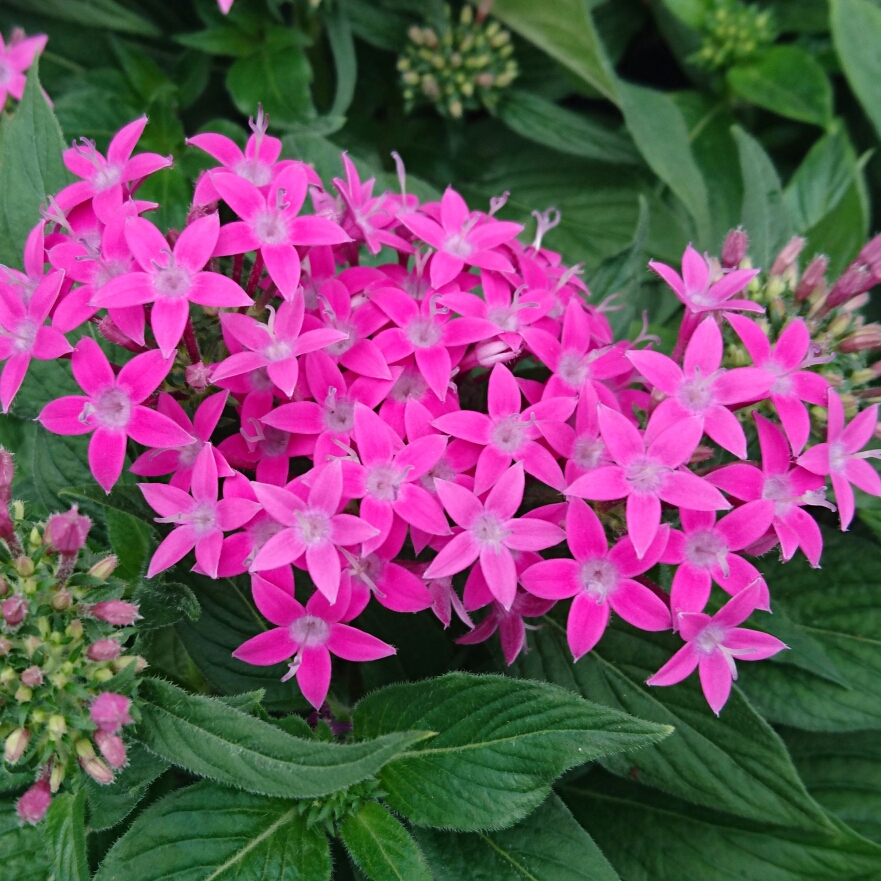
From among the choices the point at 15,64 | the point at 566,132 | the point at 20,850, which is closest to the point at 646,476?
the point at 20,850

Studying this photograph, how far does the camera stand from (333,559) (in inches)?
26.6

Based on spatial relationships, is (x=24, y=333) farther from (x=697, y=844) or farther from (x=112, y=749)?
(x=697, y=844)

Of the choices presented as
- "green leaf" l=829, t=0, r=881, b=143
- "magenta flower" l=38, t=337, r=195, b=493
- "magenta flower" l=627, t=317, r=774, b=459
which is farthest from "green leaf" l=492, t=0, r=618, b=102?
"magenta flower" l=38, t=337, r=195, b=493

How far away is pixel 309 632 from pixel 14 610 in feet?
0.81

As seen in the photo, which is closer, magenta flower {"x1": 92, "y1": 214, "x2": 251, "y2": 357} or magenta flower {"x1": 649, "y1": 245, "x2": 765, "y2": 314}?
magenta flower {"x1": 92, "y1": 214, "x2": 251, "y2": 357}

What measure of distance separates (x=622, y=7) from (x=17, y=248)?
4.07ft

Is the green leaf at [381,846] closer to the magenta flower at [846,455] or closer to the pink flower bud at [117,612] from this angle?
the pink flower bud at [117,612]

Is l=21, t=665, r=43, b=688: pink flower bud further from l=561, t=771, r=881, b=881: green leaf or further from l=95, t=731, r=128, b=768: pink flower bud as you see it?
l=561, t=771, r=881, b=881: green leaf

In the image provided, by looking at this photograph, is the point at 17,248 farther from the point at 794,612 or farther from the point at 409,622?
the point at 794,612

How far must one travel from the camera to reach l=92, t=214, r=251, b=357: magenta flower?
0.69 m

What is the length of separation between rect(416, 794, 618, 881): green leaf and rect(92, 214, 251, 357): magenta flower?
566 millimetres

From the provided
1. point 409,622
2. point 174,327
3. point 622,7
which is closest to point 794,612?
point 409,622

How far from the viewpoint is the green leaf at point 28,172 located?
0.89 metres

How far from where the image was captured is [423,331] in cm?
78
